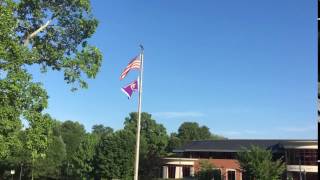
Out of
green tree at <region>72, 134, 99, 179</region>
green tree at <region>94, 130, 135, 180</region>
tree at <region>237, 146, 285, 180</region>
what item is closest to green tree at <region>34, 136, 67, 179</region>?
green tree at <region>72, 134, 99, 179</region>

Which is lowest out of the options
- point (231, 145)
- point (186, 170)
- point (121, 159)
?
point (186, 170)

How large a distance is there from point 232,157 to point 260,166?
59.8ft

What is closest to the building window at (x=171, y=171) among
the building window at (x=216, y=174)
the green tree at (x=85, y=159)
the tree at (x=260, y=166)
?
the building window at (x=216, y=174)

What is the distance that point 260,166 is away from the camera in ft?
173

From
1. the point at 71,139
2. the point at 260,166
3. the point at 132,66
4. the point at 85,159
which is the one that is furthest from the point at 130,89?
the point at 71,139

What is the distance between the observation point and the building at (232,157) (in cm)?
5831

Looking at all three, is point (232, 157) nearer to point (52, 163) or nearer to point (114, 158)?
point (114, 158)

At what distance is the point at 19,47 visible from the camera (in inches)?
1015

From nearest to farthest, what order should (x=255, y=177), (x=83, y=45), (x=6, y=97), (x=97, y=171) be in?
(x=6, y=97)
(x=83, y=45)
(x=255, y=177)
(x=97, y=171)

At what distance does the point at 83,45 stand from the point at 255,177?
29.1m

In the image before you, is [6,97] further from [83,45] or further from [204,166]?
[204,166]

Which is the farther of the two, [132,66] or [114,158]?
[114,158]

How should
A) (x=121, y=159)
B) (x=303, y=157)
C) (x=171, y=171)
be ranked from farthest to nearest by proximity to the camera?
(x=171, y=171) < (x=121, y=159) < (x=303, y=157)

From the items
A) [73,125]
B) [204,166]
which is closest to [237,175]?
[204,166]
